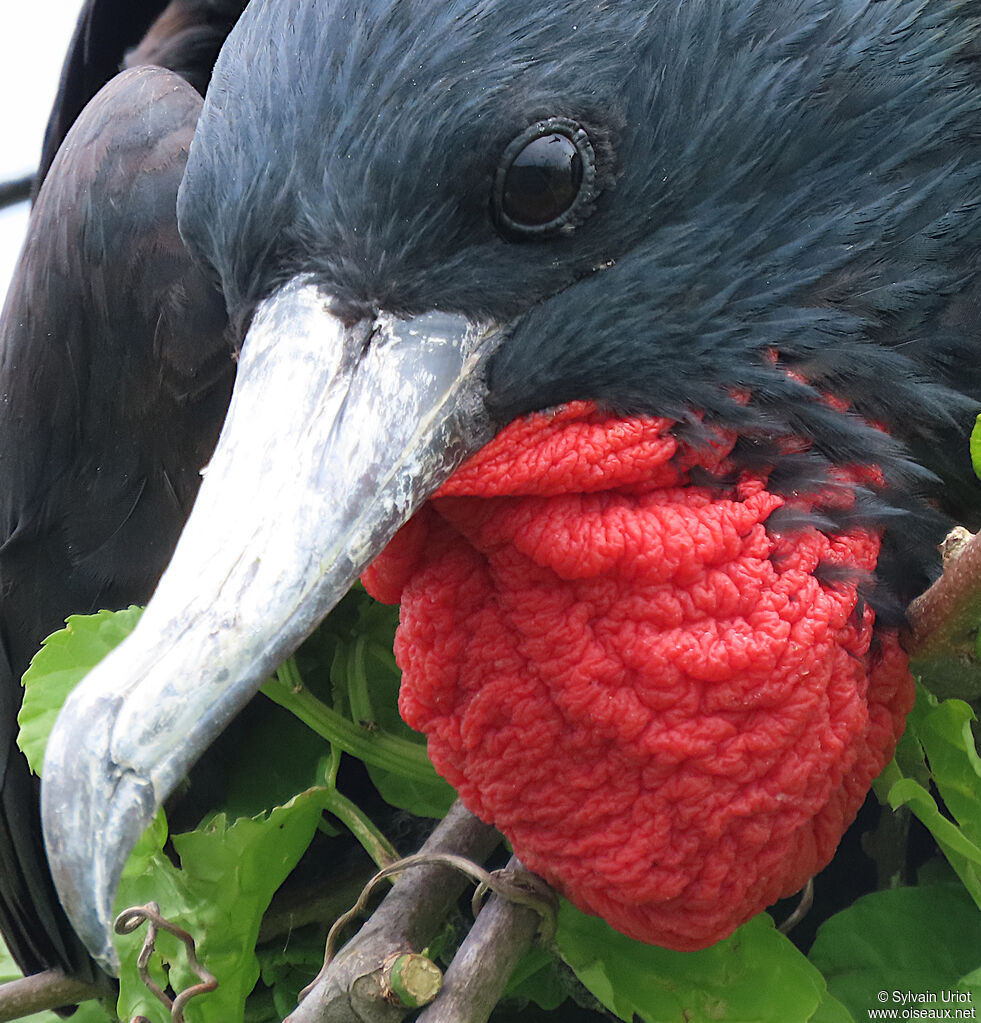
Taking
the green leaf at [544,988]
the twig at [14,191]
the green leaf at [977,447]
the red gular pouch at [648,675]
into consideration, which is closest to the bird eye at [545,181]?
the red gular pouch at [648,675]

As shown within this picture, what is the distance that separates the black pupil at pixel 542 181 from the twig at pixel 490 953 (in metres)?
0.48

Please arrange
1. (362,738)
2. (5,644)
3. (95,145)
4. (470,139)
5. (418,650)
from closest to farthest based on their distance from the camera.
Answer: (470,139)
(418,650)
(362,738)
(95,145)
(5,644)

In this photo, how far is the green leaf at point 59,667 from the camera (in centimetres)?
104

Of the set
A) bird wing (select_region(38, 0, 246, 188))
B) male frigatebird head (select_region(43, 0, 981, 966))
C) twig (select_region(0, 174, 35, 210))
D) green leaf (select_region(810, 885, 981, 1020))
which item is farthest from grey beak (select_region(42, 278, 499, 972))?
twig (select_region(0, 174, 35, 210))

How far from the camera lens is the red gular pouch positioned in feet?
2.99

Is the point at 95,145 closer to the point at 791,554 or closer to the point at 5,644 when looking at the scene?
the point at 5,644

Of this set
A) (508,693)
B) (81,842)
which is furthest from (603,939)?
(81,842)

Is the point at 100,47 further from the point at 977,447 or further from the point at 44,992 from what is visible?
the point at 977,447

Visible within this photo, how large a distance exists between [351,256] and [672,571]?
0.99 ft

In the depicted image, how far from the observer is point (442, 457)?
2.90ft

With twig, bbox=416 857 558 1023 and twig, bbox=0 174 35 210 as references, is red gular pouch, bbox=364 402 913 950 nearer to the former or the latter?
twig, bbox=416 857 558 1023

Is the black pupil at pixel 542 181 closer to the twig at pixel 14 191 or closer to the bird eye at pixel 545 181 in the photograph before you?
the bird eye at pixel 545 181

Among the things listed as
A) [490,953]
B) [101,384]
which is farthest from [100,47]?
[490,953]

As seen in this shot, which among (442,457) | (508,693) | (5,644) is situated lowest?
(5,644)
